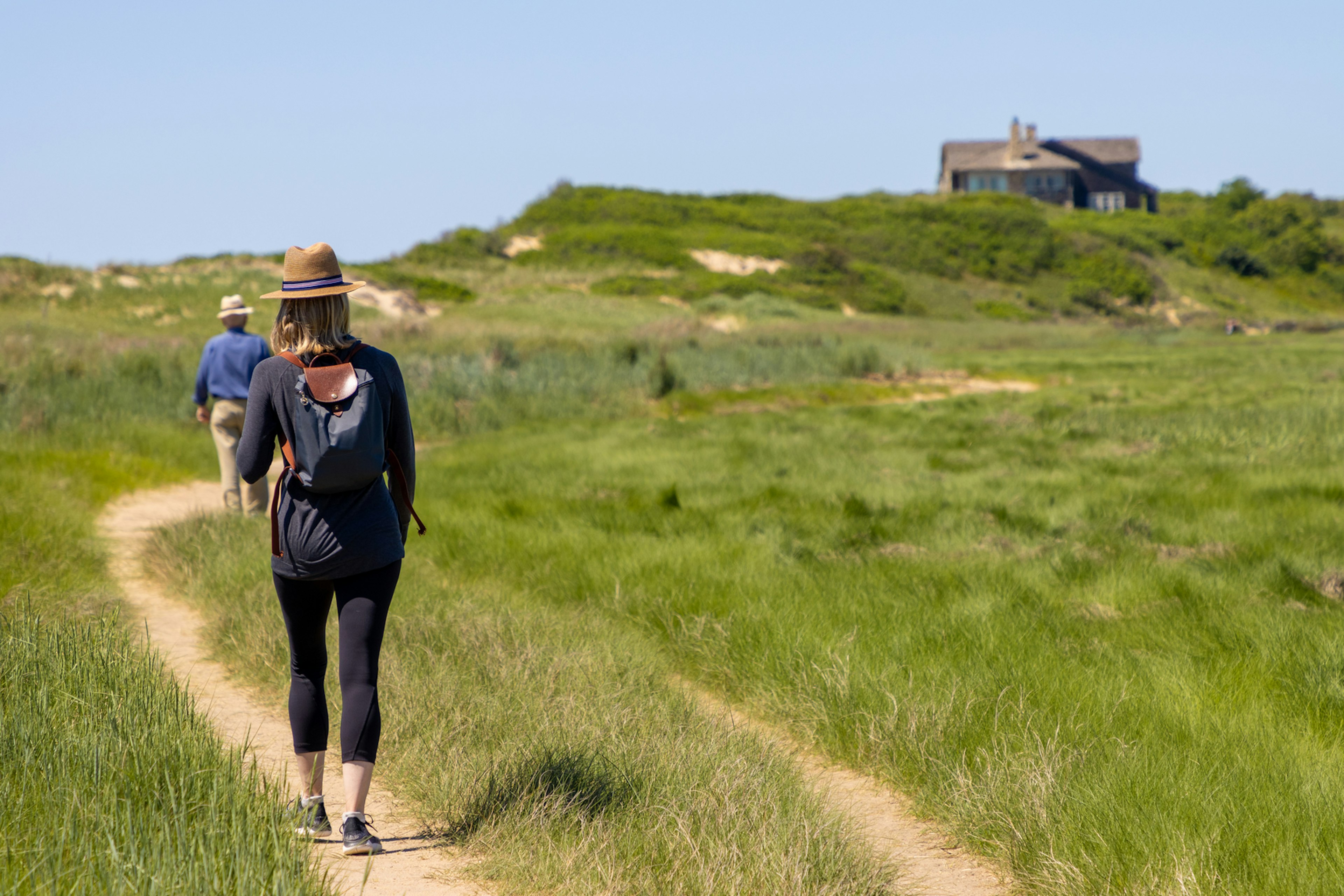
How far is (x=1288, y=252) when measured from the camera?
91.6 m

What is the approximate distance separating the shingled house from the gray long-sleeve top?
111 meters

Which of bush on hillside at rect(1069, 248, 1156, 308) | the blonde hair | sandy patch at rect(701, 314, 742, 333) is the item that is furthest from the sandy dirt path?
bush on hillside at rect(1069, 248, 1156, 308)

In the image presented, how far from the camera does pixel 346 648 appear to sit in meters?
3.72

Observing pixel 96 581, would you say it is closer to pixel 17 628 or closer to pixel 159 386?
pixel 17 628

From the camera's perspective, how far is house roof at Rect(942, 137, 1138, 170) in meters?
109

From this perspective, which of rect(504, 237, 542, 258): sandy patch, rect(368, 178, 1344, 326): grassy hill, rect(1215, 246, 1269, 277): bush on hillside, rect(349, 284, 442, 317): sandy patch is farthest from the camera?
rect(1215, 246, 1269, 277): bush on hillside

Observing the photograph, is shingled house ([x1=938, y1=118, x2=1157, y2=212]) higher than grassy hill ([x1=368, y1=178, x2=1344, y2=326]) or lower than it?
higher

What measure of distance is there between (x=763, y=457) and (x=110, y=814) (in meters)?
11.5

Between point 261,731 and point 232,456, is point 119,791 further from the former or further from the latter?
point 232,456

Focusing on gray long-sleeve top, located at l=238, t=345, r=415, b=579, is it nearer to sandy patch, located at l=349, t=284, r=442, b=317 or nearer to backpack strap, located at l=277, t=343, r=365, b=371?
backpack strap, located at l=277, t=343, r=365, b=371

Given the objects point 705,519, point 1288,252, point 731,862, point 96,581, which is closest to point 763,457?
point 705,519

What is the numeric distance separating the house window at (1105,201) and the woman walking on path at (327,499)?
4703 inches

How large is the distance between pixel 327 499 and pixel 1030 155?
116 meters

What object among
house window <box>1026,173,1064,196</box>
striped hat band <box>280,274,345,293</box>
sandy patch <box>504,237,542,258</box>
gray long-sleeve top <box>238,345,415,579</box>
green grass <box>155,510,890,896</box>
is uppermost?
house window <box>1026,173,1064,196</box>
